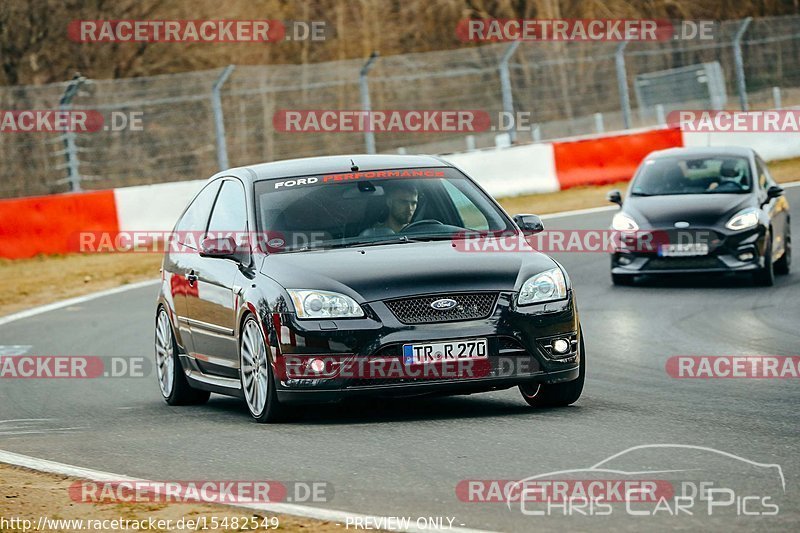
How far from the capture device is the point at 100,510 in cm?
681

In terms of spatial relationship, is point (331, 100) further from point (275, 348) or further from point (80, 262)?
point (275, 348)

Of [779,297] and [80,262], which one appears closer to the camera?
[779,297]

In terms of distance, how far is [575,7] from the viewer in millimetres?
54375

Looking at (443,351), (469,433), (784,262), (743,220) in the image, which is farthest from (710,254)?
(469,433)

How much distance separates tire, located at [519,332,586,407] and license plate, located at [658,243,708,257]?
746 centimetres

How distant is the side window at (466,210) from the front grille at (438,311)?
116cm

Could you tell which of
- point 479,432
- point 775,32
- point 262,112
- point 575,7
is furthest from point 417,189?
point 575,7

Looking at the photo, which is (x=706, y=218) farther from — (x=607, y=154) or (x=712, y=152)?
(x=607, y=154)

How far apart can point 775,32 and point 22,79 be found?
2252 cm

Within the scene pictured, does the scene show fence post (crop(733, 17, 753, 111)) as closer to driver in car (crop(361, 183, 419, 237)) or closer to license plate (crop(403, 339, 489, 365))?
driver in car (crop(361, 183, 419, 237))

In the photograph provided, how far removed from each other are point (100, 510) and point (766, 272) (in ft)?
36.6

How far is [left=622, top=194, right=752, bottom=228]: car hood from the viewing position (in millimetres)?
16797

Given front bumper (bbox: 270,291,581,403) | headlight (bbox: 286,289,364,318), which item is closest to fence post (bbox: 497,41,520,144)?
front bumper (bbox: 270,291,581,403)

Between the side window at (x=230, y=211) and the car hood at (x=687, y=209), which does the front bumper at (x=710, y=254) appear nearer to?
the car hood at (x=687, y=209)
